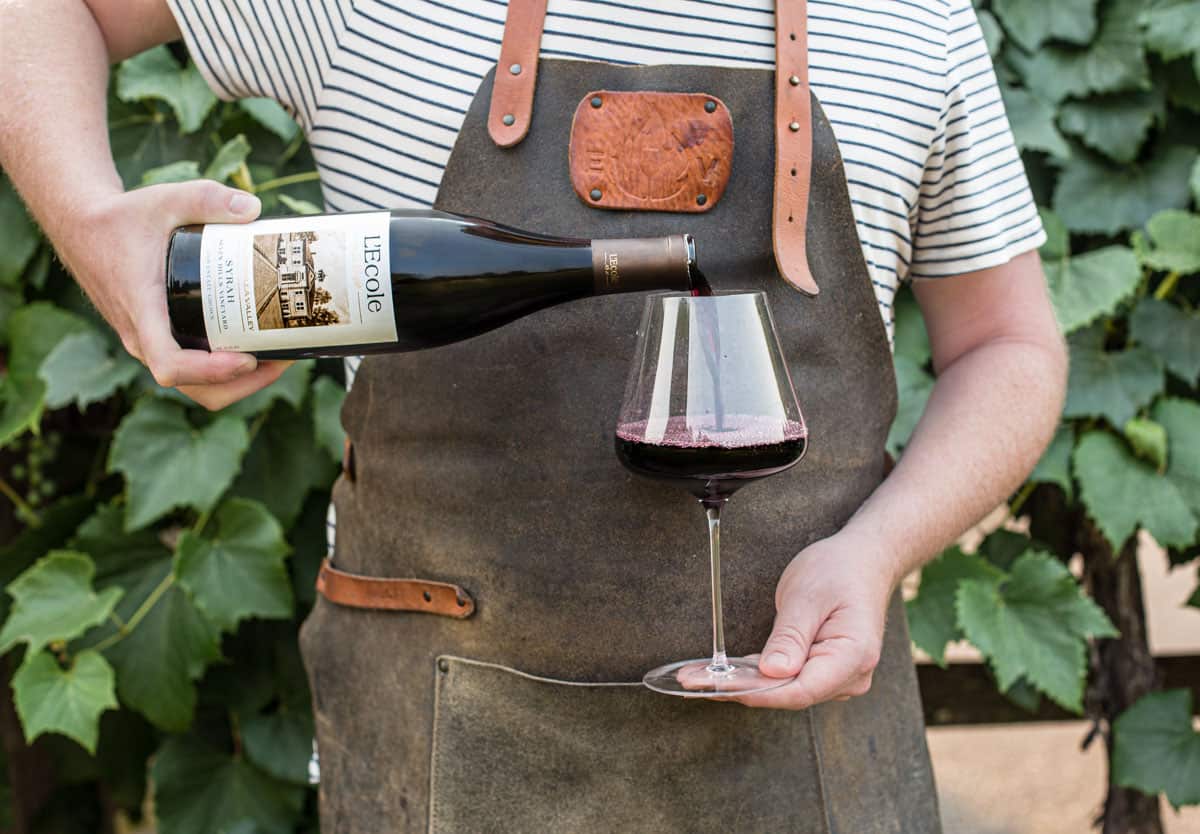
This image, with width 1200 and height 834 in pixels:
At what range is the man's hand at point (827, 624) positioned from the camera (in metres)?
0.87

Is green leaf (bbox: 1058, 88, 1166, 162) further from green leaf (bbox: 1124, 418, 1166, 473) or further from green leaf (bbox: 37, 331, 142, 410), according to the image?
green leaf (bbox: 37, 331, 142, 410)

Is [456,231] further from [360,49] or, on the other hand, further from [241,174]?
[241,174]

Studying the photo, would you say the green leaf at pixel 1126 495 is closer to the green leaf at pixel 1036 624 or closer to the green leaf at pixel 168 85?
the green leaf at pixel 1036 624

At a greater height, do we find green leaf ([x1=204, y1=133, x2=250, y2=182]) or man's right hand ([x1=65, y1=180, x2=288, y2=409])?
man's right hand ([x1=65, y1=180, x2=288, y2=409])

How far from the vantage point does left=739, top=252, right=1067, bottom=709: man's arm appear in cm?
93

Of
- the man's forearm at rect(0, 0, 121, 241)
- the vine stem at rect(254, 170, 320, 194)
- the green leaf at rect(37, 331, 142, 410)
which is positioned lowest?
the green leaf at rect(37, 331, 142, 410)

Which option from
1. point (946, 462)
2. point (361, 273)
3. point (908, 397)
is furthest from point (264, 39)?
point (908, 397)

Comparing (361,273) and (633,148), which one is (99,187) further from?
(633,148)

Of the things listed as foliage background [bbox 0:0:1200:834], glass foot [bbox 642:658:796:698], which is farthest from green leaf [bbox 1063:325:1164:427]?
glass foot [bbox 642:658:796:698]

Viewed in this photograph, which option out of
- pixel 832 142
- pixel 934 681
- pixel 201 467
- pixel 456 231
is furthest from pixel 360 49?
pixel 934 681

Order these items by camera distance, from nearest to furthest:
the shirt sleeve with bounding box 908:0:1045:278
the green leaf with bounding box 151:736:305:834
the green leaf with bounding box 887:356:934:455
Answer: the shirt sleeve with bounding box 908:0:1045:278 < the green leaf with bounding box 887:356:934:455 < the green leaf with bounding box 151:736:305:834

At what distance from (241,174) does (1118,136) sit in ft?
4.52

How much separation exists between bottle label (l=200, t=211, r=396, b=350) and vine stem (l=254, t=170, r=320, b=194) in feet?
3.00

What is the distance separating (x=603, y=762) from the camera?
1065 mm
